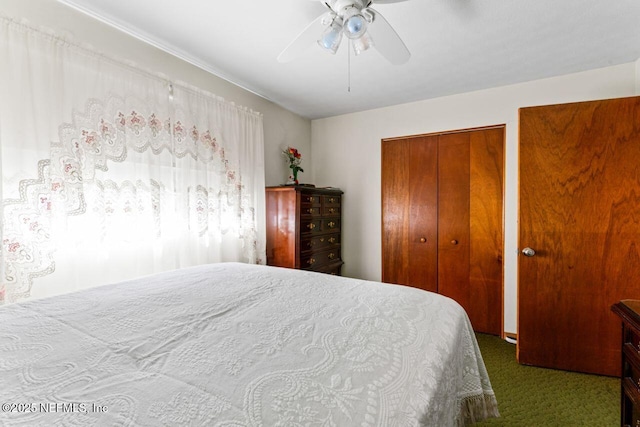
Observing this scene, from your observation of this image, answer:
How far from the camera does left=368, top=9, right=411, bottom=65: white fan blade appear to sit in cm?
139

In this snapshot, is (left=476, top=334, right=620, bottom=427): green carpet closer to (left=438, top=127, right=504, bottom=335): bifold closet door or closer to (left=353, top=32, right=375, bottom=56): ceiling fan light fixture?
(left=438, top=127, right=504, bottom=335): bifold closet door

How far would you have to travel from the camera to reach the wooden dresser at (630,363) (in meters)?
0.94

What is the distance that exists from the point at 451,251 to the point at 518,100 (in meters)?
1.63

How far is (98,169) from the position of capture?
1658mm

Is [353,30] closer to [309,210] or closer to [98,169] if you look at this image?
[98,169]

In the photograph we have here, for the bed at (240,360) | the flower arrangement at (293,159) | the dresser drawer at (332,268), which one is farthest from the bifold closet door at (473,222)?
the bed at (240,360)

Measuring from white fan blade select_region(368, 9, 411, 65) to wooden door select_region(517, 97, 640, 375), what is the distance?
1.26 m

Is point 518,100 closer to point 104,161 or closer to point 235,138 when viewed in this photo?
point 235,138

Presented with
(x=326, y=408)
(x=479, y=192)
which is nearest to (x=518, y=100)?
(x=479, y=192)

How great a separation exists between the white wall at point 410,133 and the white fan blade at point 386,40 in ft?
5.28

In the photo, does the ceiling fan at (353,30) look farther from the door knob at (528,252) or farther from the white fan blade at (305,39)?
the door knob at (528,252)

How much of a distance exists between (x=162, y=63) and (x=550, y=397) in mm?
3625

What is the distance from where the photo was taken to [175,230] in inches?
81.4

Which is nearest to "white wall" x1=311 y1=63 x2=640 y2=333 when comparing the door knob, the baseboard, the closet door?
the baseboard
